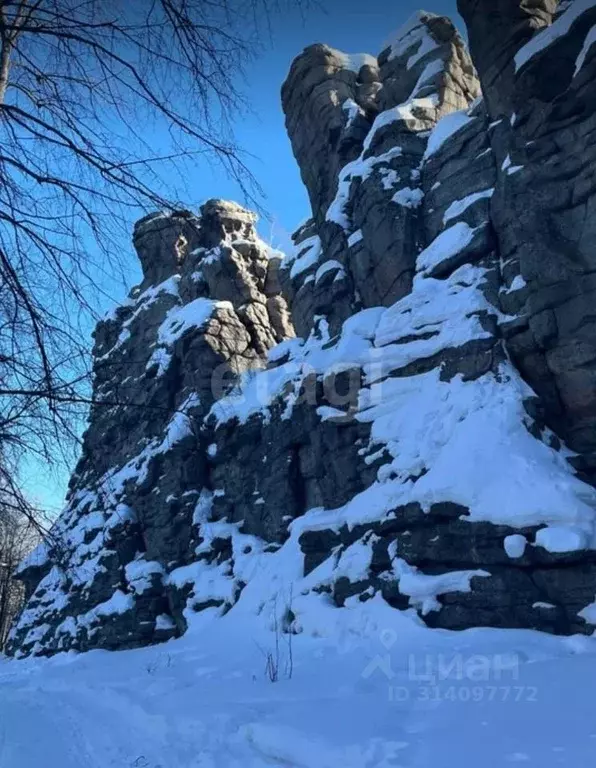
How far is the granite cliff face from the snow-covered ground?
44.4 inches

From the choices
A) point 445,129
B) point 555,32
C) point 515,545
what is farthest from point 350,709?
point 445,129

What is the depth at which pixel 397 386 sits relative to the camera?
984cm

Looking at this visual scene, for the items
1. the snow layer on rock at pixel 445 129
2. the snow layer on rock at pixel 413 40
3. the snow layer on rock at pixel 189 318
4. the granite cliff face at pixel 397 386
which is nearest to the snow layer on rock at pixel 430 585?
the granite cliff face at pixel 397 386

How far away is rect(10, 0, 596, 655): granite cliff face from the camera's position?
21.5 ft

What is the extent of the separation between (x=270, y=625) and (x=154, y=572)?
6.88 meters

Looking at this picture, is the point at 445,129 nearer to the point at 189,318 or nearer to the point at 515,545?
the point at 515,545

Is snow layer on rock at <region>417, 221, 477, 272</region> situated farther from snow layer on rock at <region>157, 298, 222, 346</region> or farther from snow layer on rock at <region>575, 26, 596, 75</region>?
snow layer on rock at <region>157, 298, 222, 346</region>

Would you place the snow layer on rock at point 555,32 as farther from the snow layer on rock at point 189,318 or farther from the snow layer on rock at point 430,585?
the snow layer on rock at point 189,318

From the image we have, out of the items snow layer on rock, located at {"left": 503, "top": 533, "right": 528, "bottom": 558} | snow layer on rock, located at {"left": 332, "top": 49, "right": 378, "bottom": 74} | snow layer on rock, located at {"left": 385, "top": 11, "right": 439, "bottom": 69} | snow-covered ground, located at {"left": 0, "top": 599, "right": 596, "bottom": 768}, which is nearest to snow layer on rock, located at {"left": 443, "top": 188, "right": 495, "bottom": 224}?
snow layer on rock, located at {"left": 385, "top": 11, "right": 439, "bottom": 69}

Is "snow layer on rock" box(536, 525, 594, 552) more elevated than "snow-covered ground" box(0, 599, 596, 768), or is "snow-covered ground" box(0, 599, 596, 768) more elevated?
"snow layer on rock" box(536, 525, 594, 552)

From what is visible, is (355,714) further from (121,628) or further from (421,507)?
(121,628)

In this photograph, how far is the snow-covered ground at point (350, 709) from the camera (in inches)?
116

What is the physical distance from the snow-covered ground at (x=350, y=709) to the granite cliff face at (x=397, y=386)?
44.4 inches

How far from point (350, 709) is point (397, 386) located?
21.8ft
